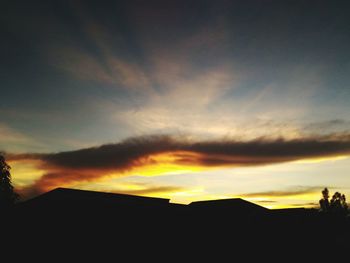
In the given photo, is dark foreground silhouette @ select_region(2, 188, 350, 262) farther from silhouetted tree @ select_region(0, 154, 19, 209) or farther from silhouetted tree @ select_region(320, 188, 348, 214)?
silhouetted tree @ select_region(320, 188, 348, 214)

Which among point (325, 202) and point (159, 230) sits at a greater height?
point (325, 202)

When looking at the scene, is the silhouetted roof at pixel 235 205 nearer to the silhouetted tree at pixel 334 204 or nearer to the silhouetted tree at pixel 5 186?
the silhouetted tree at pixel 5 186

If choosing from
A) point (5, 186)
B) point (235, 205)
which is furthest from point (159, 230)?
point (5, 186)

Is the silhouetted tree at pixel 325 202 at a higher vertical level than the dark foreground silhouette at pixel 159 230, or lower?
higher

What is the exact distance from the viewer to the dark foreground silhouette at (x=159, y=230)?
2173cm

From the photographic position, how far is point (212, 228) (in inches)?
1139

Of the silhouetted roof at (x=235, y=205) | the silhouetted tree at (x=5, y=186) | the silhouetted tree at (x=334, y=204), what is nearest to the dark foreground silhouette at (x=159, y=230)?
the silhouetted roof at (x=235, y=205)

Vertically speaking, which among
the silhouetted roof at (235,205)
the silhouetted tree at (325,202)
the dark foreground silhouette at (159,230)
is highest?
the silhouetted tree at (325,202)

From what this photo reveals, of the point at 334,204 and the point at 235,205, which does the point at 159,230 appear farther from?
the point at 334,204

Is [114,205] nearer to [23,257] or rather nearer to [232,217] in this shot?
[23,257]

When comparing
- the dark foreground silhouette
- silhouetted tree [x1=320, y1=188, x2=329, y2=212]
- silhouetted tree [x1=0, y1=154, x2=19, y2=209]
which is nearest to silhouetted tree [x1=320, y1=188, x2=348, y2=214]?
silhouetted tree [x1=320, y1=188, x2=329, y2=212]

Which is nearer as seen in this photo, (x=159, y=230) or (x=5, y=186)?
(x=159, y=230)

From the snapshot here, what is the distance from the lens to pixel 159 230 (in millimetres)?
25688

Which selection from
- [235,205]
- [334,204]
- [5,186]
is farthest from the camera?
[334,204]
